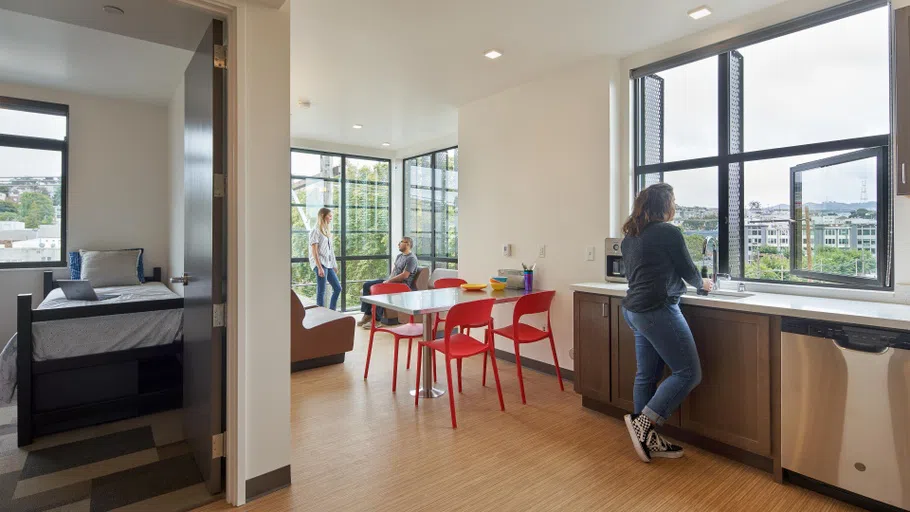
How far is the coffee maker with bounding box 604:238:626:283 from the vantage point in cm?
357

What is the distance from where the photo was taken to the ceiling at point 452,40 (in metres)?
2.90

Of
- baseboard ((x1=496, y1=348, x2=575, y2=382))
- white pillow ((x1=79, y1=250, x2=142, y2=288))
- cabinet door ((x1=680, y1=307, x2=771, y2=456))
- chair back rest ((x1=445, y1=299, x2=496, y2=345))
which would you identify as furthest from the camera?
white pillow ((x1=79, y1=250, x2=142, y2=288))

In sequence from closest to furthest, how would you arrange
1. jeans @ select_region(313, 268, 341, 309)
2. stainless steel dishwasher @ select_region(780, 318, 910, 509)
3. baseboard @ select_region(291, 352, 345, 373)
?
1. stainless steel dishwasher @ select_region(780, 318, 910, 509)
2. baseboard @ select_region(291, 352, 345, 373)
3. jeans @ select_region(313, 268, 341, 309)

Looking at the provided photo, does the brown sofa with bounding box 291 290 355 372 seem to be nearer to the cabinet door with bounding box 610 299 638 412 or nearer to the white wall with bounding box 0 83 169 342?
the white wall with bounding box 0 83 169 342

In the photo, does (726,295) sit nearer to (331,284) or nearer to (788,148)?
(788,148)

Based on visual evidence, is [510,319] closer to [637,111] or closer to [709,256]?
[709,256]

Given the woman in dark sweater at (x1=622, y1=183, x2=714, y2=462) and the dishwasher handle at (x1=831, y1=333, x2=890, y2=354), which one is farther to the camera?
the woman in dark sweater at (x1=622, y1=183, x2=714, y2=462)

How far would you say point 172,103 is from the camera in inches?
197

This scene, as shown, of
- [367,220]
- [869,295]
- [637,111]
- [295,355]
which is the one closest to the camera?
[869,295]

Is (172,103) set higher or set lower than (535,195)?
higher

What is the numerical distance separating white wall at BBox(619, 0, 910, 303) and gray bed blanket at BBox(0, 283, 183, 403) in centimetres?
367

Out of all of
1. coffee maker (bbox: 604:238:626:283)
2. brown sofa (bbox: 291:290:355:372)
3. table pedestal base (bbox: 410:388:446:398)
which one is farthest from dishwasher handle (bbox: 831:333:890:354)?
brown sofa (bbox: 291:290:355:372)

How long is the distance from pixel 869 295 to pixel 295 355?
423 centimetres

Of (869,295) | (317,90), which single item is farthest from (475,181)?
(869,295)
